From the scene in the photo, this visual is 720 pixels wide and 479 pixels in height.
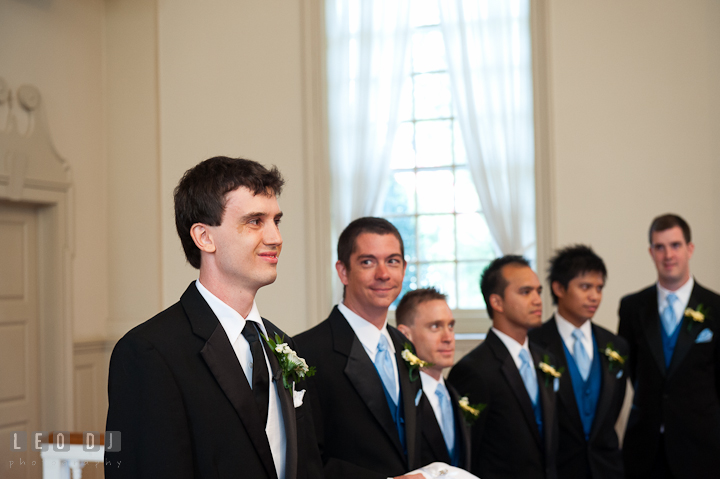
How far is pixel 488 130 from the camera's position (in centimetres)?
598

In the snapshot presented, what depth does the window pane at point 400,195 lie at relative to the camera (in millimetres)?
6363

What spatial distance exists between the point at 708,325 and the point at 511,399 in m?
1.59

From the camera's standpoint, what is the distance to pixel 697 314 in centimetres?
390

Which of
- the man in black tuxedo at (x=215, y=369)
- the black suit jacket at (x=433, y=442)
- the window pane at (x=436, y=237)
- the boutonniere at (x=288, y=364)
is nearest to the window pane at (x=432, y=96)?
the window pane at (x=436, y=237)

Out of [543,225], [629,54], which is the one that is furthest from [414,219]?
[629,54]

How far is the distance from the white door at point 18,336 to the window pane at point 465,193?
12.7ft

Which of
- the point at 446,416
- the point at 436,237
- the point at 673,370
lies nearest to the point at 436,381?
the point at 446,416

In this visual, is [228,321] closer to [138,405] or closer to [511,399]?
[138,405]

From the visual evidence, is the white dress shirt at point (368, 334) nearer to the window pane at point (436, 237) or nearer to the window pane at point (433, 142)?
the window pane at point (436, 237)

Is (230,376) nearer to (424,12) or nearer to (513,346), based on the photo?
(513,346)

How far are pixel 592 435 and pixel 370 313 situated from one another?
164 centimetres

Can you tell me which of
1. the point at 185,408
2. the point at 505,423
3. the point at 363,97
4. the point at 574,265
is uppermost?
the point at 363,97

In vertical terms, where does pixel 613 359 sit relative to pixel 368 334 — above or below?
below

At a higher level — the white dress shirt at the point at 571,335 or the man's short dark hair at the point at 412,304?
the man's short dark hair at the point at 412,304
